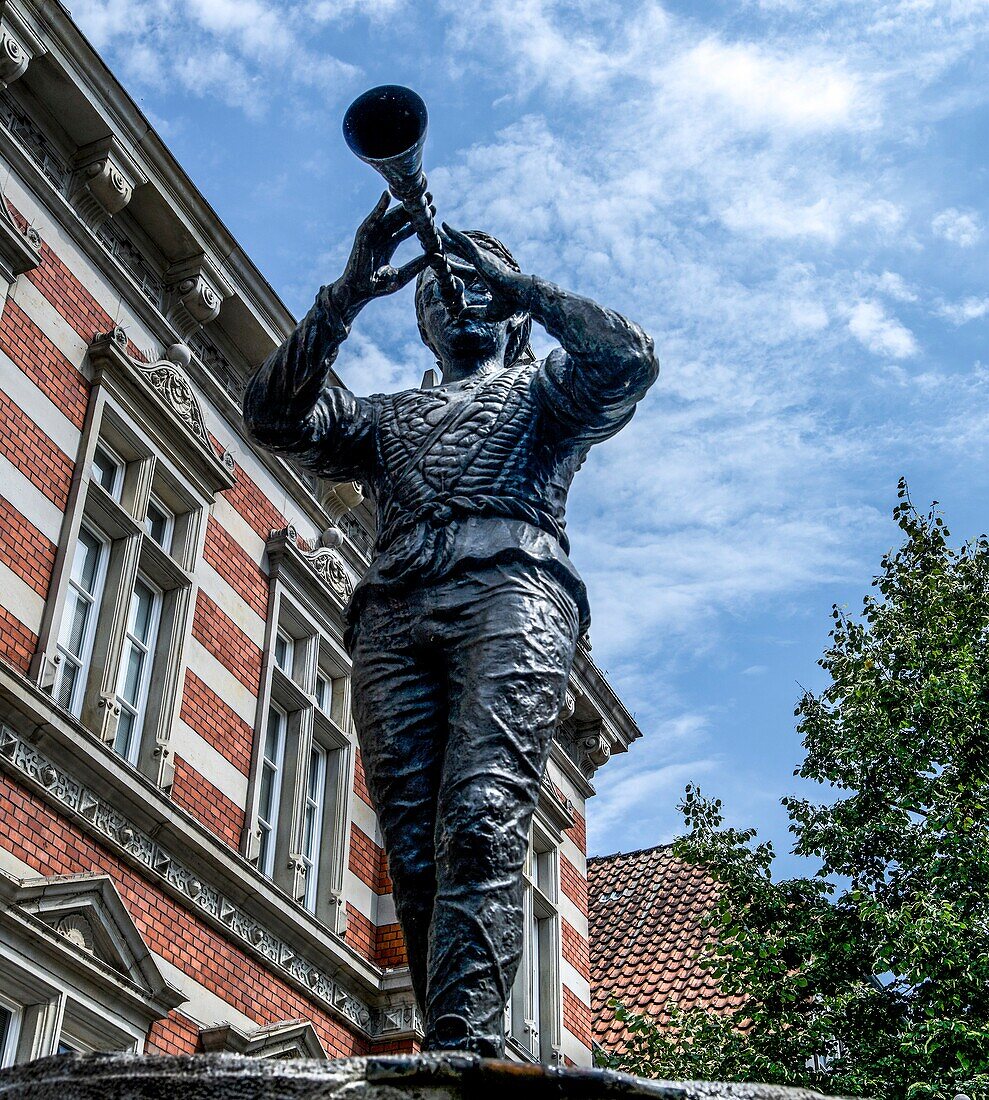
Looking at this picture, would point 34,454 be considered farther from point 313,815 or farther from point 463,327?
point 463,327

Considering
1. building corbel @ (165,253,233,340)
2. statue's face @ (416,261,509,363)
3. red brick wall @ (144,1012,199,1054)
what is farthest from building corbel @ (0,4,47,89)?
A: statue's face @ (416,261,509,363)

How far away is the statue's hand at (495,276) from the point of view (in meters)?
4.32

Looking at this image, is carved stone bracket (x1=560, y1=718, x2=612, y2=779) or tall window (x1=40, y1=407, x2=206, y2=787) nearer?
tall window (x1=40, y1=407, x2=206, y2=787)

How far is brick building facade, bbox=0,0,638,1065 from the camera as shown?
10195 millimetres

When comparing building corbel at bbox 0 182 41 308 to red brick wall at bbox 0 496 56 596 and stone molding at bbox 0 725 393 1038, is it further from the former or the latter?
stone molding at bbox 0 725 393 1038

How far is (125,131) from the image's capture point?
13.1 metres

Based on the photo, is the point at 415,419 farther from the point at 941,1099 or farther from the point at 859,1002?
the point at 859,1002

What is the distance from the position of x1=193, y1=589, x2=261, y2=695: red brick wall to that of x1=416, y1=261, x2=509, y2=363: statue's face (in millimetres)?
8304

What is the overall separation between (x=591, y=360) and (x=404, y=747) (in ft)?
3.95

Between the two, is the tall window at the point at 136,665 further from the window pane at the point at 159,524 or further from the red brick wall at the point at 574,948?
the red brick wall at the point at 574,948

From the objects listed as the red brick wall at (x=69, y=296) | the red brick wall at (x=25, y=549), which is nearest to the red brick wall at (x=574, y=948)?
the red brick wall at (x=25, y=549)

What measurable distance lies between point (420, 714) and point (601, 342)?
116cm

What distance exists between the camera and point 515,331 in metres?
5.02

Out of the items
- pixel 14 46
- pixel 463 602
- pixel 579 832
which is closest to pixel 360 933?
pixel 579 832
